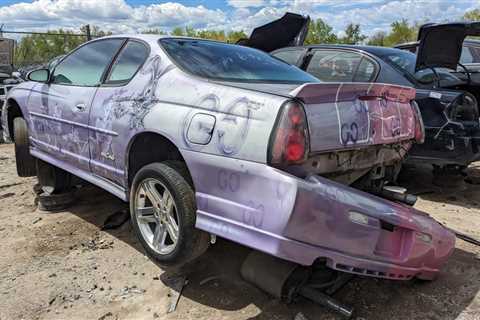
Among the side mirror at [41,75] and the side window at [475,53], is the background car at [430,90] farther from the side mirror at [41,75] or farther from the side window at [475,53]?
the side mirror at [41,75]

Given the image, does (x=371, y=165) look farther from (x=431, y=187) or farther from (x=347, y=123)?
(x=431, y=187)

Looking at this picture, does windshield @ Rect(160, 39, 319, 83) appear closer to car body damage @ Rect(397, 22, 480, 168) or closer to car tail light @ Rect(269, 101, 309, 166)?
car tail light @ Rect(269, 101, 309, 166)

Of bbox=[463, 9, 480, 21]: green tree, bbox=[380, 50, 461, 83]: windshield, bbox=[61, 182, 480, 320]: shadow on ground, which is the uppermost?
bbox=[463, 9, 480, 21]: green tree

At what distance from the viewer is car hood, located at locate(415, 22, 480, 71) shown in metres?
4.29

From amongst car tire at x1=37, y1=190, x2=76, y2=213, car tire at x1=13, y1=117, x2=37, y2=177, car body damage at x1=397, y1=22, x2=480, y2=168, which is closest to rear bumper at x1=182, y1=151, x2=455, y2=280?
car body damage at x1=397, y1=22, x2=480, y2=168

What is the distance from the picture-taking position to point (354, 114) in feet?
8.29

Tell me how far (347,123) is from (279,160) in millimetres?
558

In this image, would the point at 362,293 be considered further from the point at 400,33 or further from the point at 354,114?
the point at 400,33

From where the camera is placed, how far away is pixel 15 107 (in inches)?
188

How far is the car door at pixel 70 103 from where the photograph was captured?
11.6ft

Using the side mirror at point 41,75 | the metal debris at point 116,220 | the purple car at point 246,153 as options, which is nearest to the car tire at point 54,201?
the metal debris at point 116,220

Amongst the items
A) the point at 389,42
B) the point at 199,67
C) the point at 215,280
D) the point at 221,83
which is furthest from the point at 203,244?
the point at 389,42

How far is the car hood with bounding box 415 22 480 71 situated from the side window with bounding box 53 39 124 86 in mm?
2920

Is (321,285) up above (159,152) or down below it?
below
